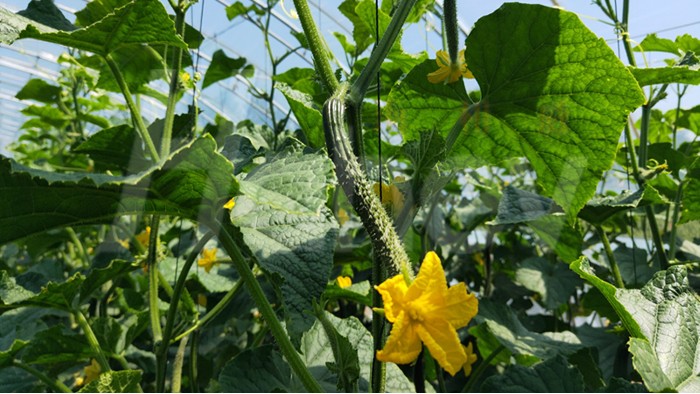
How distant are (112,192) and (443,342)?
34 cm

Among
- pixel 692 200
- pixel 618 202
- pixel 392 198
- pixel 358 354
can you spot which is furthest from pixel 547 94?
pixel 692 200

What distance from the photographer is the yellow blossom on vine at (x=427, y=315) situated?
0.49m

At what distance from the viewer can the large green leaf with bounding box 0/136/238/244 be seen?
1.65 feet

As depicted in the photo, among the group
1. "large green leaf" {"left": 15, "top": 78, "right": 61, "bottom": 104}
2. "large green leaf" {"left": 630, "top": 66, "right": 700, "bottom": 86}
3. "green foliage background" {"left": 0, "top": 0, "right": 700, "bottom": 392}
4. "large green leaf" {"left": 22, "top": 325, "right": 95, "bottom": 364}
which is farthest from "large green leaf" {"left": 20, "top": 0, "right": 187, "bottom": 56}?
"large green leaf" {"left": 15, "top": 78, "right": 61, "bottom": 104}

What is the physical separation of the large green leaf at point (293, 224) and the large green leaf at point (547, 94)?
228 mm

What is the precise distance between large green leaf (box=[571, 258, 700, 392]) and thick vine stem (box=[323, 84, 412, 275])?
0.21 m

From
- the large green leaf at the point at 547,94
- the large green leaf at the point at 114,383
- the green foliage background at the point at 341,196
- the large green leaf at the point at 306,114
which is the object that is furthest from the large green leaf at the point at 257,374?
the large green leaf at the point at 547,94

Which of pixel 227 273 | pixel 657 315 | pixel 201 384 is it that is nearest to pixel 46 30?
pixel 657 315

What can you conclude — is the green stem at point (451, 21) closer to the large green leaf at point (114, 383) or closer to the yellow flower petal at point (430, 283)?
the yellow flower petal at point (430, 283)

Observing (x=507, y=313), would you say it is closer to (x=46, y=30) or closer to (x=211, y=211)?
(x=211, y=211)

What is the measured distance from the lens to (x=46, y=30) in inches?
27.0

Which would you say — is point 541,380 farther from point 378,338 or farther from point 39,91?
point 39,91

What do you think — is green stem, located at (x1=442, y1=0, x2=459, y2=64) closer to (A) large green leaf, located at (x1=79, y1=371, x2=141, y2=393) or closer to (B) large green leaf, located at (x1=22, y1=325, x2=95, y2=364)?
(A) large green leaf, located at (x1=79, y1=371, x2=141, y2=393)

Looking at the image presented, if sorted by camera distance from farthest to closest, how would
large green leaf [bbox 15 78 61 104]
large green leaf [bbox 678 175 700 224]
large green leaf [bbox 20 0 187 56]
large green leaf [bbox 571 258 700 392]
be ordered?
large green leaf [bbox 15 78 61 104] → large green leaf [bbox 678 175 700 224] → large green leaf [bbox 20 0 187 56] → large green leaf [bbox 571 258 700 392]
